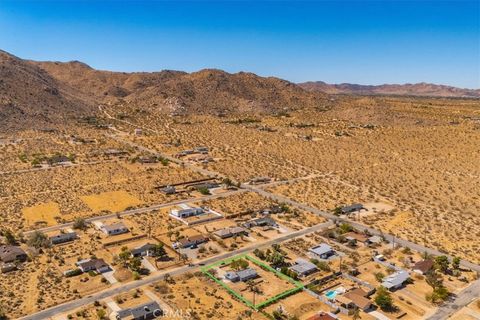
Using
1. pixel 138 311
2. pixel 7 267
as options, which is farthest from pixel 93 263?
pixel 138 311

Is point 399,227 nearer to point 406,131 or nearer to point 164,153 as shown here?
point 164,153

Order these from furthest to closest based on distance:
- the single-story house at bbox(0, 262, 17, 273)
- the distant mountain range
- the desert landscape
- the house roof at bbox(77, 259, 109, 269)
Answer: the distant mountain range
the house roof at bbox(77, 259, 109, 269)
the single-story house at bbox(0, 262, 17, 273)
the desert landscape

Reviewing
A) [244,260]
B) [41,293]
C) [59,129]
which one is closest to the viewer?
[41,293]

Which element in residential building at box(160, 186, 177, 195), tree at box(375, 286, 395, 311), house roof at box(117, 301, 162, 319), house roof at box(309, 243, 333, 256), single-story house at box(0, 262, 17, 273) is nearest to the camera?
house roof at box(117, 301, 162, 319)

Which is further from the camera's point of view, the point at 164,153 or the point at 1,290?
the point at 164,153

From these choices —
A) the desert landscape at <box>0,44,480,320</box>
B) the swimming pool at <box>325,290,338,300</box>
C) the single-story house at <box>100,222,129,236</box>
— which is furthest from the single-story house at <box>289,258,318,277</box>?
the single-story house at <box>100,222,129,236</box>

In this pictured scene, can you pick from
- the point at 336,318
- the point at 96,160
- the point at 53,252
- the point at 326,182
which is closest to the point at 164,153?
the point at 96,160

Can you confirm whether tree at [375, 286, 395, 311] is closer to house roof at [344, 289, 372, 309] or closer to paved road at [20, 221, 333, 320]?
house roof at [344, 289, 372, 309]
